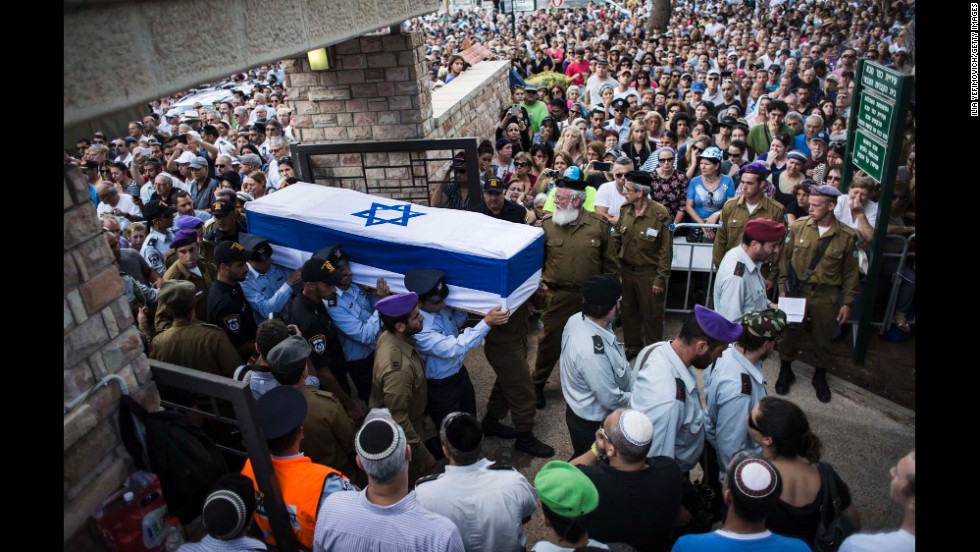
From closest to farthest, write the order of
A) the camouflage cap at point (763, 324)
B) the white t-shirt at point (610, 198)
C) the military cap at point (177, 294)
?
the camouflage cap at point (763, 324) < the military cap at point (177, 294) < the white t-shirt at point (610, 198)

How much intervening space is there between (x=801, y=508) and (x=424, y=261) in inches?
104

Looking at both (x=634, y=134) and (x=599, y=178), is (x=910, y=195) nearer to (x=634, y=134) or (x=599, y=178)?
(x=599, y=178)

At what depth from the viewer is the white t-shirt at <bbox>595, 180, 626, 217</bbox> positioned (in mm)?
5922

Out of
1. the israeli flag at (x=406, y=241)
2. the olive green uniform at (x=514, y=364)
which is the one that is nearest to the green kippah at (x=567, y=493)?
the israeli flag at (x=406, y=241)

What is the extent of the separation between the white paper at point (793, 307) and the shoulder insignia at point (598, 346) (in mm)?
1901

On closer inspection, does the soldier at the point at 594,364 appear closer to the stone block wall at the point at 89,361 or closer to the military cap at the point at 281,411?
the military cap at the point at 281,411

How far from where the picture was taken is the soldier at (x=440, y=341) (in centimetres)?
379

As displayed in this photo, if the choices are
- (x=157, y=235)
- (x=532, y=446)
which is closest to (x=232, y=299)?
(x=157, y=235)

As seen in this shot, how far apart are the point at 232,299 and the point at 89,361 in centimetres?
198

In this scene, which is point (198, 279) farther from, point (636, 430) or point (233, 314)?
point (636, 430)

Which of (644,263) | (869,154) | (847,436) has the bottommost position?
(847,436)

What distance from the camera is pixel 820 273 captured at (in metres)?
4.63

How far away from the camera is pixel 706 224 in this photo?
18.7 ft
